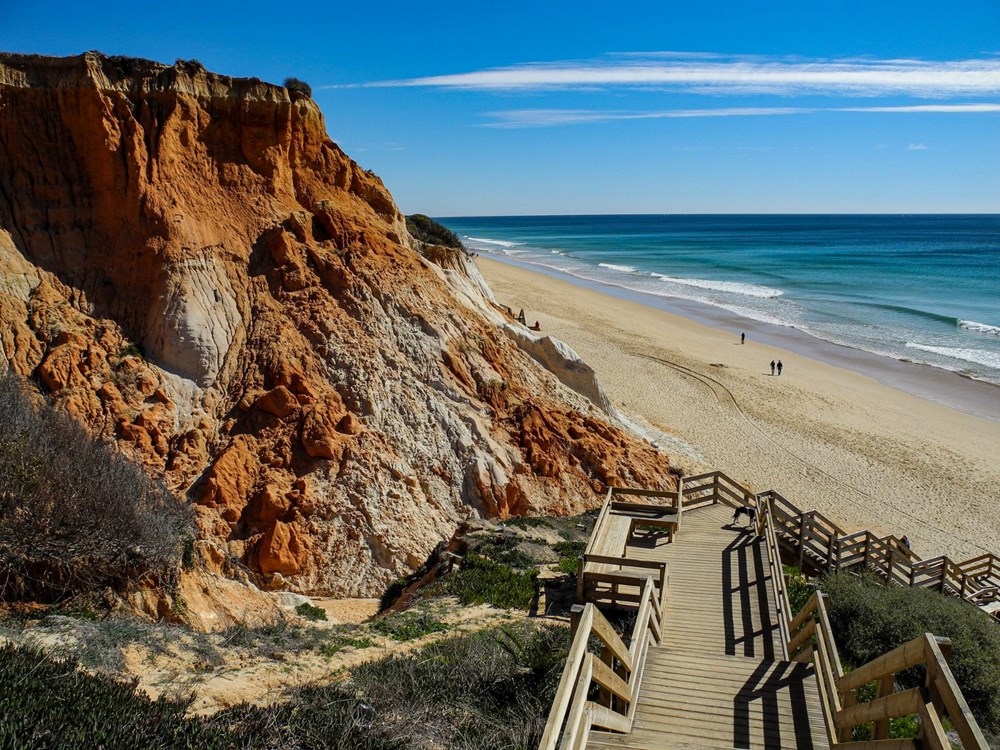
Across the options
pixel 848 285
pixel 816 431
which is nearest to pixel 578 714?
pixel 816 431

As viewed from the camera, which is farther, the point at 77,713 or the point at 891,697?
the point at 77,713

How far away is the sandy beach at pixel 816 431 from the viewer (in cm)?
2041

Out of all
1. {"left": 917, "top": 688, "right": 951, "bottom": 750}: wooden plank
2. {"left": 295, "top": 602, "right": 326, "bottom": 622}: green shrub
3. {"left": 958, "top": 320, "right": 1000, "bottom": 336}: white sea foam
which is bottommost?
{"left": 295, "top": 602, "right": 326, "bottom": 622}: green shrub

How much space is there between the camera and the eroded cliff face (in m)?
13.5

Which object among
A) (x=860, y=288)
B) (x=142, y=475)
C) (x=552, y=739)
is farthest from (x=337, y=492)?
(x=860, y=288)

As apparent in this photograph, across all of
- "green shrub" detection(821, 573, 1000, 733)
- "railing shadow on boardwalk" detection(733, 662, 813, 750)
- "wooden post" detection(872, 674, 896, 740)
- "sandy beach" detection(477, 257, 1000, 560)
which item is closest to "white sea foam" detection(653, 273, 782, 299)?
"sandy beach" detection(477, 257, 1000, 560)

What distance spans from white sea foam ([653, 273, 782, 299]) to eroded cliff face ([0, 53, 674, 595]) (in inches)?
1892

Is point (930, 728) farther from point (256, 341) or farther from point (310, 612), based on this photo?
point (256, 341)

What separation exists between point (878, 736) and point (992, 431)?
27797 millimetres

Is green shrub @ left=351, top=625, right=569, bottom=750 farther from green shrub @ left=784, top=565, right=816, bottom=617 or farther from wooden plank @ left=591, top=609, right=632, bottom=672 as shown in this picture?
green shrub @ left=784, top=565, right=816, bottom=617

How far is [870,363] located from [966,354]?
6308 millimetres

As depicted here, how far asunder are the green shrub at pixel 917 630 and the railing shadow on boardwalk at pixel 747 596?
1.39 meters

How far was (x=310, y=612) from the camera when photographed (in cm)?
Result: 1112

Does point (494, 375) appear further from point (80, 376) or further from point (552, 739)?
point (552, 739)
